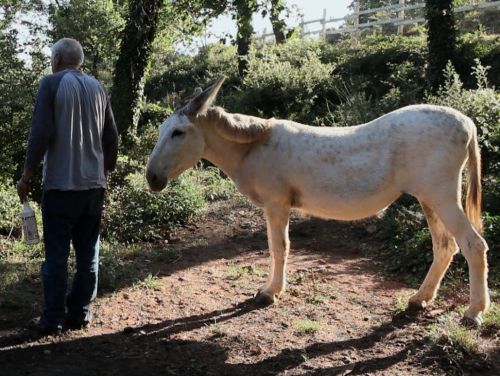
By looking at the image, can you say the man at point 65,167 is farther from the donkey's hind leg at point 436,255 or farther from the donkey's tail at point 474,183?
the donkey's tail at point 474,183

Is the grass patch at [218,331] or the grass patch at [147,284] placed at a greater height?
the grass patch at [147,284]

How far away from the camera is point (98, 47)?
17.8 m

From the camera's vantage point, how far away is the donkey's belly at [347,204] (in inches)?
177

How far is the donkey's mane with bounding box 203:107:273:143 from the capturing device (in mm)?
4781

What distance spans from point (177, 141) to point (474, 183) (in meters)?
2.70

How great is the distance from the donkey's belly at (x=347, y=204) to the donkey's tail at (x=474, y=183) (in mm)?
684

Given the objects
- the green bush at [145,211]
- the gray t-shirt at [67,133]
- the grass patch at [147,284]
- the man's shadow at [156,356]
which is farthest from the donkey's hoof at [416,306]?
the green bush at [145,211]

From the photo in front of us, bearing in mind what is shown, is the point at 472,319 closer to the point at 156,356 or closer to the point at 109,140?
the point at 156,356

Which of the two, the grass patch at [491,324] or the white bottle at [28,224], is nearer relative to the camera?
the grass patch at [491,324]

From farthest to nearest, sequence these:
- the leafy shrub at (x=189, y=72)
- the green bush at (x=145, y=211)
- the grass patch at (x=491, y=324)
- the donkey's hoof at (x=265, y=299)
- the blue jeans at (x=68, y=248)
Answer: the leafy shrub at (x=189, y=72) → the green bush at (x=145, y=211) → the donkey's hoof at (x=265, y=299) → the grass patch at (x=491, y=324) → the blue jeans at (x=68, y=248)

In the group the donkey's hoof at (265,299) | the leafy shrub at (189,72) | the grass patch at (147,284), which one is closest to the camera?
the donkey's hoof at (265,299)

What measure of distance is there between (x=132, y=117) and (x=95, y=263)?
8173 millimetres

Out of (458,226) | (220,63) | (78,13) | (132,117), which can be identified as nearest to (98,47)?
(78,13)

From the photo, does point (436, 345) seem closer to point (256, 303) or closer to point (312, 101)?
point (256, 303)
